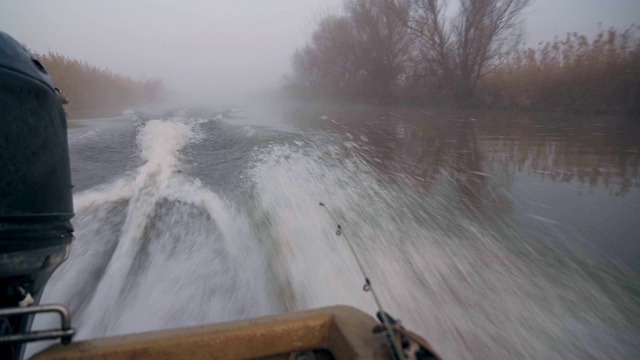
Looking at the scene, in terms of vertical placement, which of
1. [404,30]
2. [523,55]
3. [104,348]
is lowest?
[104,348]

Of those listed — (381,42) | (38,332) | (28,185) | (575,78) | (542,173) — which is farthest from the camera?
(381,42)

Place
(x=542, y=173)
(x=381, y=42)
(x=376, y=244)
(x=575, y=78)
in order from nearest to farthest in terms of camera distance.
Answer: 1. (x=376, y=244)
2. (x=542, y=173)
3. (x=575, y=78)
4. (x=381, y=42)

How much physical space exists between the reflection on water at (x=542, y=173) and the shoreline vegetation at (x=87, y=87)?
35.3ft

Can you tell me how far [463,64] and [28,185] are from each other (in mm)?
19425

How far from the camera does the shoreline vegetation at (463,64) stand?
478 inches

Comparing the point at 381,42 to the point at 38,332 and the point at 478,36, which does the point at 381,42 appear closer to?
the point at 478,36

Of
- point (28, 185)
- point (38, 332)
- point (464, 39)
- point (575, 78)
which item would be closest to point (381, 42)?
point (464, 39)

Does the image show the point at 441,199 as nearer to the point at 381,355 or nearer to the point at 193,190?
the point at 193,190

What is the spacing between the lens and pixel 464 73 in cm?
1850

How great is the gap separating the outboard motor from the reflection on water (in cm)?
339

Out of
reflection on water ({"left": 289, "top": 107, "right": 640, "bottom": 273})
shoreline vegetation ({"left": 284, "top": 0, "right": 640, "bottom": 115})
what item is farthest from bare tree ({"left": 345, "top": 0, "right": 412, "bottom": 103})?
reflection on water ({"left": 289, "top": 107, "right": 640, "bottom": 273})

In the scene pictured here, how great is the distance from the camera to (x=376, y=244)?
3.35 m

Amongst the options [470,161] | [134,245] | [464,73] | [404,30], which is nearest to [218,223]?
[134,245]

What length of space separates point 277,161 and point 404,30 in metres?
18.6
